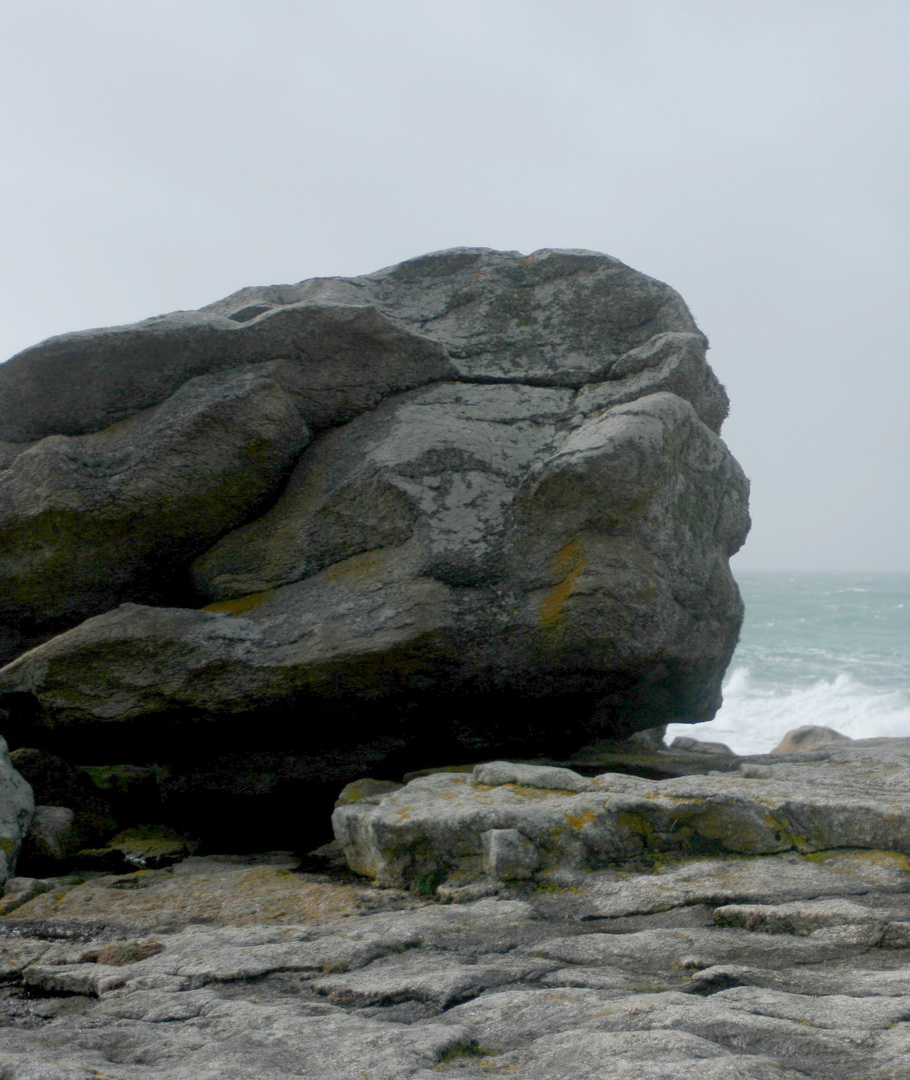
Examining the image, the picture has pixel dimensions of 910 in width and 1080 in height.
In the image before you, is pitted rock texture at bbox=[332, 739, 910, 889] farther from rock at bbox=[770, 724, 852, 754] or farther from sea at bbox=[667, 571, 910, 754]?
sea at bbox=[667, 571, 910, 754]

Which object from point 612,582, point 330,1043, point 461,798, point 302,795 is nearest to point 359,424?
point 612,582

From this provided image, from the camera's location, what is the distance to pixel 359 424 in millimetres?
9734

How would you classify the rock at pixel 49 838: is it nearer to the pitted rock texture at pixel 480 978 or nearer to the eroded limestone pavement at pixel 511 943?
the eroded limestone pavement at pixel 511 943

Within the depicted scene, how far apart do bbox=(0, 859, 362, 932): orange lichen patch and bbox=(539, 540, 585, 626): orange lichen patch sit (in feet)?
10.4

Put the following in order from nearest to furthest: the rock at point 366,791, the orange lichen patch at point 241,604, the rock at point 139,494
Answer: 1. the rock at point 366,791
2. the orange lichen patch at point 241,604
3. the rock at point 139,494

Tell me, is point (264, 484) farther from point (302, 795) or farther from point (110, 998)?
point (110, 998)

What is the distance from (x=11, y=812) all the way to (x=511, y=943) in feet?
15.6

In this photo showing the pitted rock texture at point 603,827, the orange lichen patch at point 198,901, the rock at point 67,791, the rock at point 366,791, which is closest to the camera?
the orange lichen patch at point 198,901

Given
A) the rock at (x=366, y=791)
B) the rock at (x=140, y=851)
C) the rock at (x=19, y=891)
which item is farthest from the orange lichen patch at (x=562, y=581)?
the rock at (x=19, y=891)

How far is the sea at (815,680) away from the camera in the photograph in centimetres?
4041

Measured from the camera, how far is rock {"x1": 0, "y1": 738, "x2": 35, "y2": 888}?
677 cm

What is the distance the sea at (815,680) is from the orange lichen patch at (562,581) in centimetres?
2585

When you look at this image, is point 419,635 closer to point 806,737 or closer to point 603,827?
point 603,827

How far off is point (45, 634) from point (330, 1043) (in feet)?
25.3
